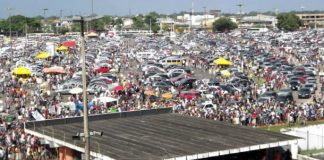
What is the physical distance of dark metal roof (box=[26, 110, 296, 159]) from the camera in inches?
749

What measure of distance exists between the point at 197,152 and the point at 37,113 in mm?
12492

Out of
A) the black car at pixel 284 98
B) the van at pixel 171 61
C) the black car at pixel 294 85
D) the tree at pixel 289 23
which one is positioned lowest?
the black car at pixel 284 98

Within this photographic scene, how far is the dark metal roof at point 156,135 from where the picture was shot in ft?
62.4

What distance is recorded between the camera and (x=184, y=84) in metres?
47.1

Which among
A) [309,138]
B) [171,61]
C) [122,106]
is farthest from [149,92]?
[171,61]

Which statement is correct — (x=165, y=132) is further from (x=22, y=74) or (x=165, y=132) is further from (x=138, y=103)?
(x=22, y=74)

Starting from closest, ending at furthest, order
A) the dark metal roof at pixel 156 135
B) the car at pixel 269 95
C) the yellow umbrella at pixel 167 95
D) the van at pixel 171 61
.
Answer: the dark metal roof at pixel 156 135, the car at pixel 269 95, the yellow umbrella at pixel 167 95, the van at pixel 171 61

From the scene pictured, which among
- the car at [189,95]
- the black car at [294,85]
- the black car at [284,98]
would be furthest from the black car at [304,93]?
the car at [189,95]

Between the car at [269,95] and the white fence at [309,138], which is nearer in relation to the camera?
the white fence at [309,138]

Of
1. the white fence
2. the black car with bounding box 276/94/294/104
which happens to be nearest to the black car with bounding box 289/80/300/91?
the black car with bounding box 276/94/294/104

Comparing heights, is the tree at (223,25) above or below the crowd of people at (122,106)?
above

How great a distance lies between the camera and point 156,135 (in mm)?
21531

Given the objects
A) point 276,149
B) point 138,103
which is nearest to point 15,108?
point 138,103

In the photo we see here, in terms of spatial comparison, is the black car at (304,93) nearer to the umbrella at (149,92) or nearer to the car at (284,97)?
the car at (284,97)
